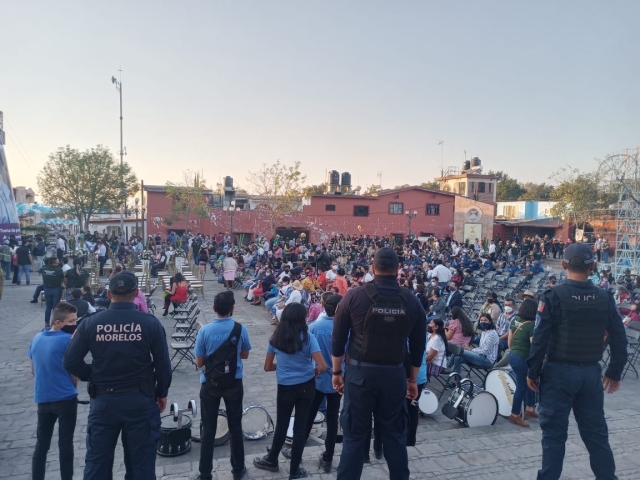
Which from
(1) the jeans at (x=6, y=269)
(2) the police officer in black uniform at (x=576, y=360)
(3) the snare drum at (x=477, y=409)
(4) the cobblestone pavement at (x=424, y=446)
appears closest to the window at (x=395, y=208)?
(1) the jeans at (x=6, y=269)

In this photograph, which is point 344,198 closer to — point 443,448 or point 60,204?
point 60,204

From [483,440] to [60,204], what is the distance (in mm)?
32486

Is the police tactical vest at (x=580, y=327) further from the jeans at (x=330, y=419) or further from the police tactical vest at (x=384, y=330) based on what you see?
the jeans at (x=330, y=419)

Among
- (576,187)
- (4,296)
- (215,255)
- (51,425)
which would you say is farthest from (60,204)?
(576,187)

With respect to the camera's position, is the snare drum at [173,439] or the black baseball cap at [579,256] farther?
the snare drum at [173,439]

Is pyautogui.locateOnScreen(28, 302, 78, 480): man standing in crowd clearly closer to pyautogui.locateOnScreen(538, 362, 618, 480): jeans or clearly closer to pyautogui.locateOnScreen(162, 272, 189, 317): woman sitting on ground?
pyautogui.locateOnScreen(538, 362, 618, 480): jeans

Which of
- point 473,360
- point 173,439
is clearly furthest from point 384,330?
point 473,360

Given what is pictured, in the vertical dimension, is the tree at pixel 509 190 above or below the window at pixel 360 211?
above

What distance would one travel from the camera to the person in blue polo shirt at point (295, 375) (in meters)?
4.00

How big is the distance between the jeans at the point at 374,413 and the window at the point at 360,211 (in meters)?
34.4

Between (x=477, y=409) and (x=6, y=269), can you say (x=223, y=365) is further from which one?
(x=6, y=269)

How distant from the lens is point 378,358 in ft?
10.3

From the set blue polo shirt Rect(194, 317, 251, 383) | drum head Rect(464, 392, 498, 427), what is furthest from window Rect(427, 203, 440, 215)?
blue polo shirt Rect(194, 317, 251, 383)

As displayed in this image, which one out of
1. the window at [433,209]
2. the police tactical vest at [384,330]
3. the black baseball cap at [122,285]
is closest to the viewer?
the police tactical vest at [384,330]
